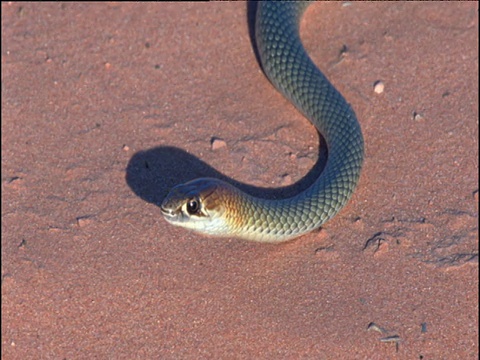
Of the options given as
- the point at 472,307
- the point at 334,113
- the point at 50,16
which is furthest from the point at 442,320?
the point at 50,16

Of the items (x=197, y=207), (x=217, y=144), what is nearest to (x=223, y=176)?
(x=217, y=144)

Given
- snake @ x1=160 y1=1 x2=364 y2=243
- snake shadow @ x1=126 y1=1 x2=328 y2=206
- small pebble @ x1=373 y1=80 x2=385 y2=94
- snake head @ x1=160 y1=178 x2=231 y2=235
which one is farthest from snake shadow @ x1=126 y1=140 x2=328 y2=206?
small pebble @ x1=373 y1=80 x2=385 y2=94

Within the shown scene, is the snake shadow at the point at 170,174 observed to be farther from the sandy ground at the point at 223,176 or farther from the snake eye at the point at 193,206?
the snake eye at the point at 193,206

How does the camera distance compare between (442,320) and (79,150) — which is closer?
(442,320)

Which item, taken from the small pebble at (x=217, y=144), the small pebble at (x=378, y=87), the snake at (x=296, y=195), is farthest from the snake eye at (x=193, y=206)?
the small pebble at (x=378, y=87)

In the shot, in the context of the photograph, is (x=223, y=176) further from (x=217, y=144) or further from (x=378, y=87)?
(x=378, y=87)

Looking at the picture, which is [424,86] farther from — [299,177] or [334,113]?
[299,177]

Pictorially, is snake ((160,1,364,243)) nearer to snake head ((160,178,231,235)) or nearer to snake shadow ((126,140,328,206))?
snake head ((160,178,231,235))
